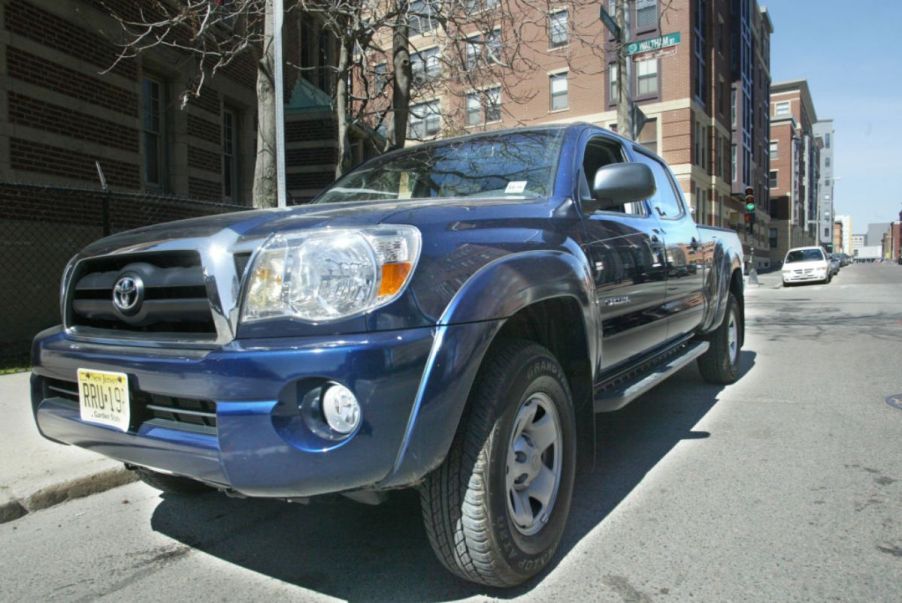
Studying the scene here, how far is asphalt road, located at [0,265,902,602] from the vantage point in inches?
100.0

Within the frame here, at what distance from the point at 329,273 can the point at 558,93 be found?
100ft

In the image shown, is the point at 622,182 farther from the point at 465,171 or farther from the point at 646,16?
the point at 646,16

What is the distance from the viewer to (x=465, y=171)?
11.6 feet

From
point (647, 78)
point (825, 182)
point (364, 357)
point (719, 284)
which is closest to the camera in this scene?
point (364, 357)

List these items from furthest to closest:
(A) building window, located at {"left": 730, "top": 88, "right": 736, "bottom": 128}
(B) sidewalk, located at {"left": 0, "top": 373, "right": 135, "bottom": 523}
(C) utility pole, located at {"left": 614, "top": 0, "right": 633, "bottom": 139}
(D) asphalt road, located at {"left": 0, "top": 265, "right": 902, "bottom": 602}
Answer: (A) building window, located at {"left": 730, "top": 88, "right": 736, "bottom": 128}
(C) utility pole, located at {"left": 614, "top": 0, "right": 633, "bottom": 139}
(B) sidewalk, located at {"left": 0, "top": 373, "right": 135, "bottom": 523}
(D) asphalt road, located at {"left": 0, "top": 265, "right": 902, "bottom": 602}

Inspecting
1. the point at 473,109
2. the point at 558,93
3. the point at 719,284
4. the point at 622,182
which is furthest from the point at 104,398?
the point at 558,93

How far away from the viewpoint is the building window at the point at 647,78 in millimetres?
29469

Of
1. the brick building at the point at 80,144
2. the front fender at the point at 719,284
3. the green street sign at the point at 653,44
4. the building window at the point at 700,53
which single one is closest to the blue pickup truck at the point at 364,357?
the front fender at the point at 719,284

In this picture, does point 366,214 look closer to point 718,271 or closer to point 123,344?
point 123,344

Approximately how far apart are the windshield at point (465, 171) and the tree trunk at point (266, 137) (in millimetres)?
3592

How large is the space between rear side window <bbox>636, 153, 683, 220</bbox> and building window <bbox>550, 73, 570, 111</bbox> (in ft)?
87.7

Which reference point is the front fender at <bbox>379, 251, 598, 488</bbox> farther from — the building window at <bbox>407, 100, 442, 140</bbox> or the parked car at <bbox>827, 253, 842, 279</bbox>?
the parked car at <bbox>827, 253, 842, 279</bbox>

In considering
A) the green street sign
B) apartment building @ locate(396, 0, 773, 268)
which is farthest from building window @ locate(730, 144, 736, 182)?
the green street sign

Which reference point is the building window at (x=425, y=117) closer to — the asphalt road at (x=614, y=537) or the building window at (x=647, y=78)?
the asphalt road at (x=614, y=537)
